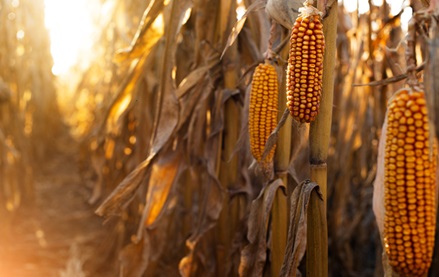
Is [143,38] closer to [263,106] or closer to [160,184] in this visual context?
[160,184]

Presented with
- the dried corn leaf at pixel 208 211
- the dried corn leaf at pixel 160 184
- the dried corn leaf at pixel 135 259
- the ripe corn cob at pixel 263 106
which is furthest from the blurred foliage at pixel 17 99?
the ripe corn cob at pixel 263 106

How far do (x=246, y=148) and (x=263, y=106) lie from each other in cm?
86

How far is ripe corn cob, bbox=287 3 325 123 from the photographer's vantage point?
1.41 metres

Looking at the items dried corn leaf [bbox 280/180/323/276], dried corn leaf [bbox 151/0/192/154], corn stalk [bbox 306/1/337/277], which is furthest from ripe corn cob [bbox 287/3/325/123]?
dried corn leaf [bbox 151/0/192/154]

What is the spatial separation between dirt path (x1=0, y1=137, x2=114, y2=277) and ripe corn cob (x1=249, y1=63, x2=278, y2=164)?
2.10 m

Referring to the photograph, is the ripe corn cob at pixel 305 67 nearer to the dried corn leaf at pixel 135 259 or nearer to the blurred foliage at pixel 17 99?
the dried corn leaf at pixel 135 259

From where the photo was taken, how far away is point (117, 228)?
13.5ft

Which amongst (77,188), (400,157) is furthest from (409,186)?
(77,188)

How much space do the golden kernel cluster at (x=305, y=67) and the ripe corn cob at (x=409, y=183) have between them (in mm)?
241

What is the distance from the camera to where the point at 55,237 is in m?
4.87

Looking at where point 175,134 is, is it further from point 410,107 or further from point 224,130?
point 410,107

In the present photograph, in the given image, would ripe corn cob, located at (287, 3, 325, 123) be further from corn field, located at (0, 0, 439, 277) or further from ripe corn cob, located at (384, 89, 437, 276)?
ripe corn cob, located at (384, 89, 437, 276)

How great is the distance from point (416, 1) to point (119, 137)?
9.44 feet

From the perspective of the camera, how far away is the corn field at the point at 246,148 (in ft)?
4.07
